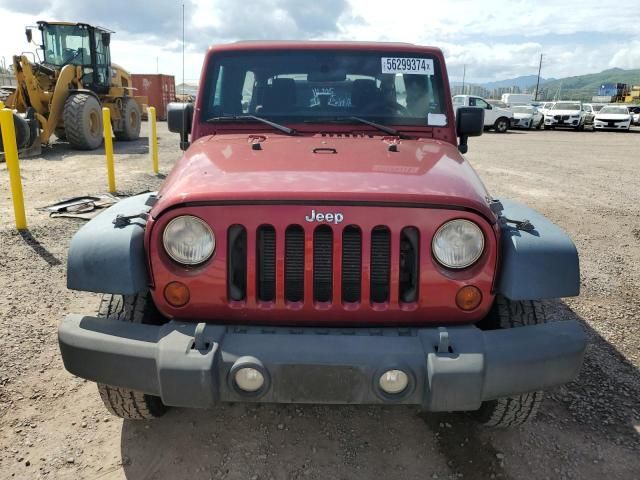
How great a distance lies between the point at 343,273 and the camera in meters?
2.29

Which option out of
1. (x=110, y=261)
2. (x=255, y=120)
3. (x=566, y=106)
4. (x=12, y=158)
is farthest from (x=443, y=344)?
(x=566, y=106)

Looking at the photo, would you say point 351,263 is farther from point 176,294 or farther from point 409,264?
point 176,294

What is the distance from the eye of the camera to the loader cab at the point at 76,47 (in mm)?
13289

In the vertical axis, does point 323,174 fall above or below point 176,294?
above

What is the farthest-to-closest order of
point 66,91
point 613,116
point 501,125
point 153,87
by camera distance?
1. point 153,87
2. point 613,116
3. point 501,125
4. point 66,91

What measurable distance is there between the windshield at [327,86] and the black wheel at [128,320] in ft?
4.96

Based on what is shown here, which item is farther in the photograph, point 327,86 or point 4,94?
point 4,94

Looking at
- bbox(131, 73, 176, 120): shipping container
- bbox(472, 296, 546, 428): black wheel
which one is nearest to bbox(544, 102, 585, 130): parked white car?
bbox(131, 73, 176, 120): shipping container

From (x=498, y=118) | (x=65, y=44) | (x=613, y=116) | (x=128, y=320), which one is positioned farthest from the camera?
(x=613, y=116)

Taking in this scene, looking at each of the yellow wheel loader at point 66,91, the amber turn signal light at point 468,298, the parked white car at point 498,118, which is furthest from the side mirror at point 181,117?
the parked white car at point 498,118

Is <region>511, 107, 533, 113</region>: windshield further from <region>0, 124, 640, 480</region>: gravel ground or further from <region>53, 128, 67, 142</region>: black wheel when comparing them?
<region>0, 124, 640, 480</region>: gravel ground

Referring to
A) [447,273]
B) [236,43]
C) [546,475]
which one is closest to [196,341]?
[447,273]

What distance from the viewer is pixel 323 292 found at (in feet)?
7.59

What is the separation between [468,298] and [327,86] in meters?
1.86
